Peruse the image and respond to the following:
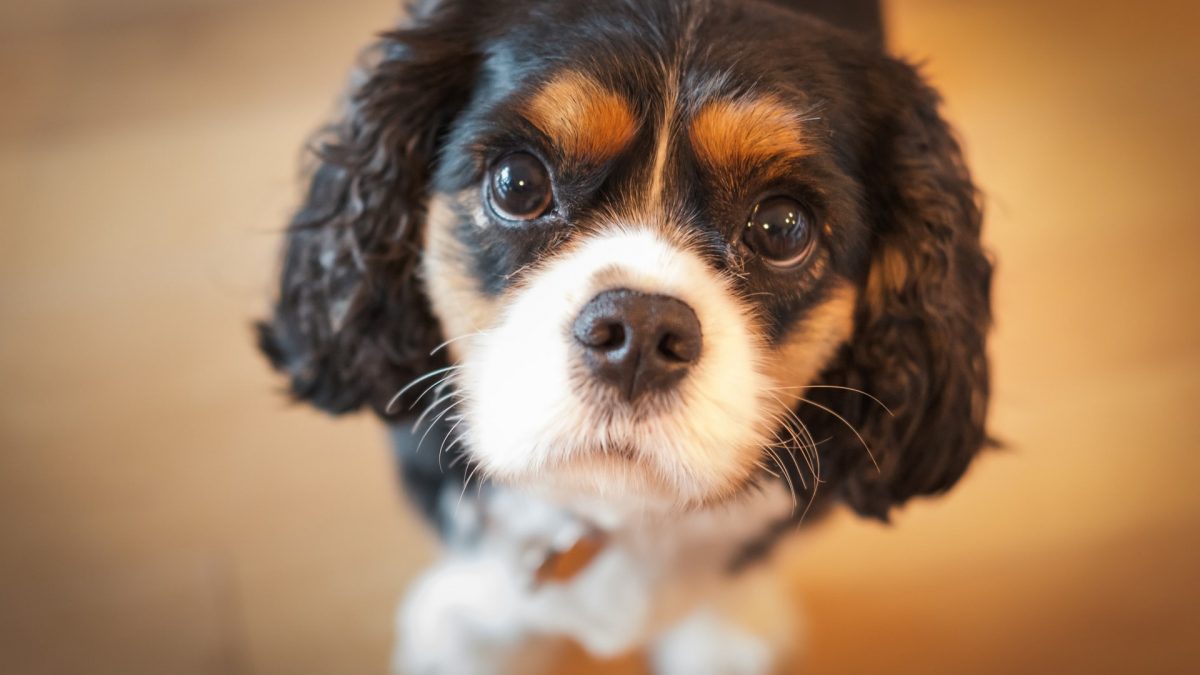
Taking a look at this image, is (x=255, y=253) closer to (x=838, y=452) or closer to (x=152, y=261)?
(x=152, y=261)

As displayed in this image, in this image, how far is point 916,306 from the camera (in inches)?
52.9

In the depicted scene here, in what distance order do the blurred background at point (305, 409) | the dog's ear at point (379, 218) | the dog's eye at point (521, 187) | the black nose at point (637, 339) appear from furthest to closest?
1. the blurred background at point (305, 409)
2. the dog's ear at point (379, 218)
3. the dog's eye at point (521, 187)
4. the black nose at point (637, 339)

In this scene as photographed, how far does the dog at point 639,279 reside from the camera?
1131mm

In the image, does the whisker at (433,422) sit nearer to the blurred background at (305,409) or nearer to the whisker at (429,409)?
the whisker at (429,409)

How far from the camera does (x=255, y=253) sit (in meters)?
2.43

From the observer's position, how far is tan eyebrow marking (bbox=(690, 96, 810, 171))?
1144mm

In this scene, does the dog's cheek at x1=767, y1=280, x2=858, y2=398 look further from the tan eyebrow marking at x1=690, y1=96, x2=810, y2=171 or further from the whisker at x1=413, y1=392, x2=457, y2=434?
the whisker at x1=413, y1=392, x2=457, y2=434

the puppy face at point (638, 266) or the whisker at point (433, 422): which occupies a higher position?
the puppy face at point (638, 266)

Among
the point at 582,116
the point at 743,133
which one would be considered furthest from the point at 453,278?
the point at 743,133

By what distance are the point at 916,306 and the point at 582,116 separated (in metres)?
0.54

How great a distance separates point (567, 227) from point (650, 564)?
2.12ft

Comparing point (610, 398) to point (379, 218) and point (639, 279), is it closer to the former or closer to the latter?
point (639, 279)

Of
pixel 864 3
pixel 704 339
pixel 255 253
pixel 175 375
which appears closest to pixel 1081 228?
pixel 864 3

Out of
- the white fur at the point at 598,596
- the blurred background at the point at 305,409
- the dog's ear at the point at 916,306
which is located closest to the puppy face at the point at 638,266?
the dog's ear at the point at 916,306
